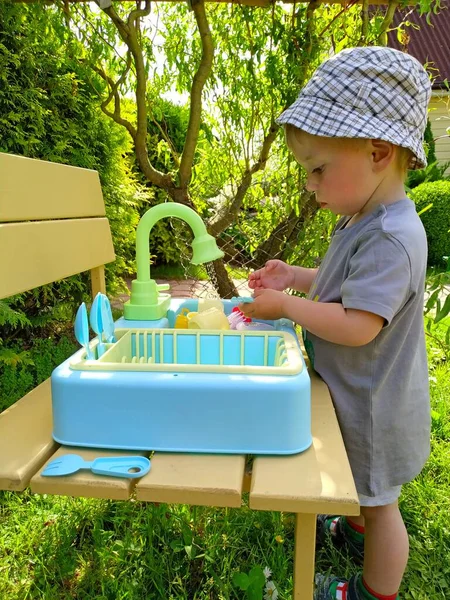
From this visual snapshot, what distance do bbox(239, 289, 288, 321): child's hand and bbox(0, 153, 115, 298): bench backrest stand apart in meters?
0.50

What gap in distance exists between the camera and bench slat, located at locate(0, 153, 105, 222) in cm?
108

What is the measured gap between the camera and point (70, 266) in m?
1.36

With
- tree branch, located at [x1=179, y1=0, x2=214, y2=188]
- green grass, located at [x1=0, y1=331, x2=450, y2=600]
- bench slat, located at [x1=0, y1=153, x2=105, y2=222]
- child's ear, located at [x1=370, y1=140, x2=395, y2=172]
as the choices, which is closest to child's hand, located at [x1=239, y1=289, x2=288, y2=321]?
child's ear, located at [x1=370, y1=140, x2=395, y2=172]

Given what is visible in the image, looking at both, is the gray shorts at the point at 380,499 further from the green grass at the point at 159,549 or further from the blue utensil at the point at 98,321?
the blue utensil at the point at 98,321

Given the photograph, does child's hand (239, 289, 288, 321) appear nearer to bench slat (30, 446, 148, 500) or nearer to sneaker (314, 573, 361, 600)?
bench slat (30, 446, 148, 500)

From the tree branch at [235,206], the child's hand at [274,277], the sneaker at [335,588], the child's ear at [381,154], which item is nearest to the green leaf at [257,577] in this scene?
the sneaker at [335,588]

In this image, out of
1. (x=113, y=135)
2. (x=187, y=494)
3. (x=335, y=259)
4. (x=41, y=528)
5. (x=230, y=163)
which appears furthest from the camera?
(x=113, y=135)

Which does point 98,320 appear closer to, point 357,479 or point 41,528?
point 357,479

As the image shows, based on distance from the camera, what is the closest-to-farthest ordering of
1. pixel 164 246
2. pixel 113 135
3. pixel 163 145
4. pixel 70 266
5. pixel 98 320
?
pixel 98 320
pixel 70 266
pixel 163 145
pixel 113 135
pixel 164 246

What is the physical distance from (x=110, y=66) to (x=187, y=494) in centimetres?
219

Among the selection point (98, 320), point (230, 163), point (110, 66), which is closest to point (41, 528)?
point (98, 320)

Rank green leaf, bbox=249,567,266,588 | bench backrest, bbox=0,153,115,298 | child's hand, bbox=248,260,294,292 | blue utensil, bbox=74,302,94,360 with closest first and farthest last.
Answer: blue utensil, bbox=74,302,94,360 < bench backrest, bbox=0,153,115,298 < green leaf, bbox=249,567,266,588 < child's hand, bbox=248,260,294,292

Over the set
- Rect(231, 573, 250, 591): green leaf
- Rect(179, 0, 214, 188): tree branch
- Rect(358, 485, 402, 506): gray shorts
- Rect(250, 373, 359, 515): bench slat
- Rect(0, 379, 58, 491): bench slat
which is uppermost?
Rect(179, 0, 214, 188): tree branch

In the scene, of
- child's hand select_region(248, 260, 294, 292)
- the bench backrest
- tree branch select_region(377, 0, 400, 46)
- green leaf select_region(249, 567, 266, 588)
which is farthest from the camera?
tree branch select_region(377, 0, 400, 46)
